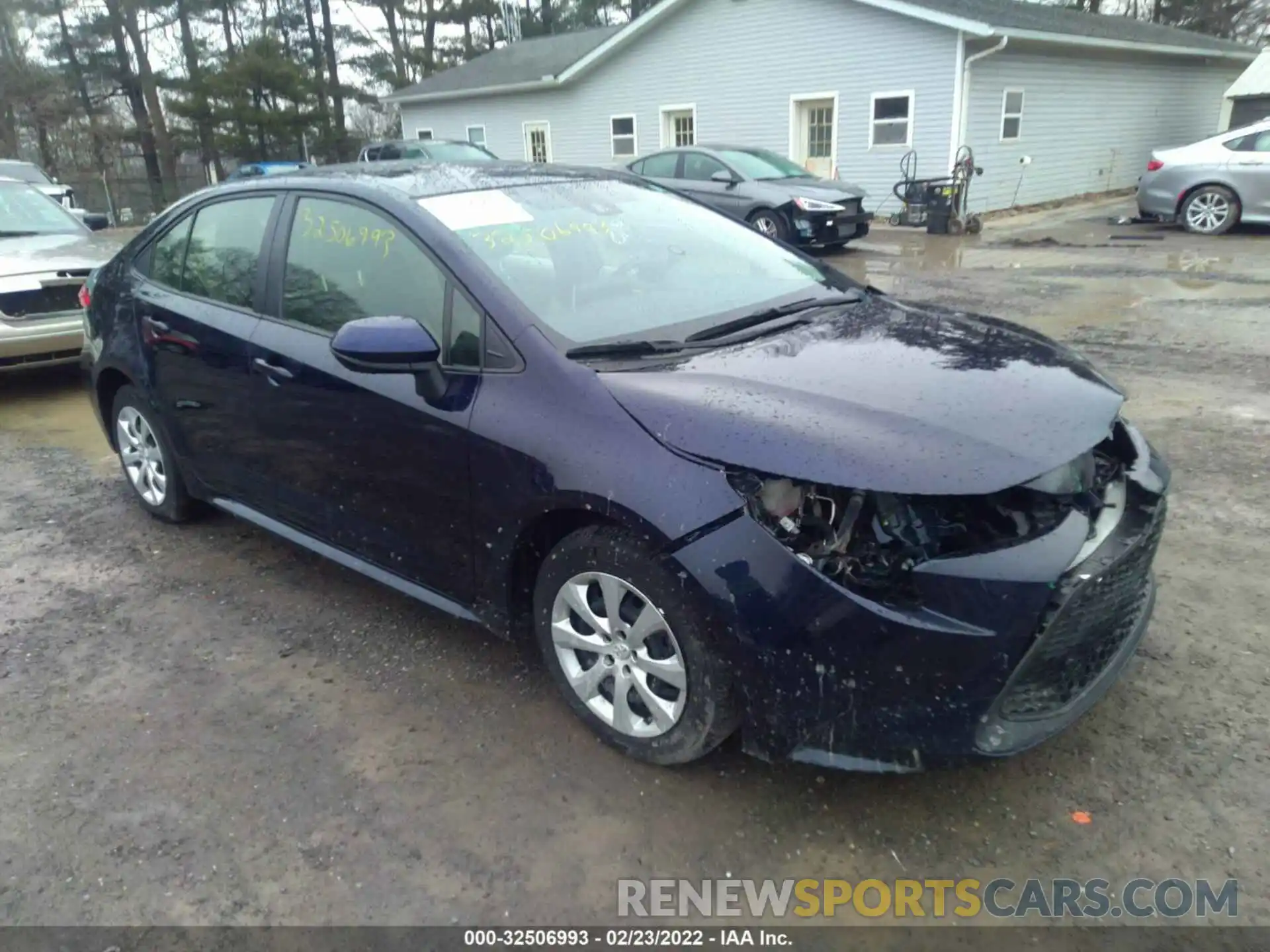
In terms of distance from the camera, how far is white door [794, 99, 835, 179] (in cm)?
1831

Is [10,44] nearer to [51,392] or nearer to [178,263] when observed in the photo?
[51,392]

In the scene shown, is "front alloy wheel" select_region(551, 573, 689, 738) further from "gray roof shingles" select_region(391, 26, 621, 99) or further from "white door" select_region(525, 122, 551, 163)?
"white door" select_region(525, 122, 551, 163)

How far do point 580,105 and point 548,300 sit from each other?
69.6ft

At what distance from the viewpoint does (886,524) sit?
2.30 meters

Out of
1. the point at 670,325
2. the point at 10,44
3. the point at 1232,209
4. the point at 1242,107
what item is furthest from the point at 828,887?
the point at 10,44

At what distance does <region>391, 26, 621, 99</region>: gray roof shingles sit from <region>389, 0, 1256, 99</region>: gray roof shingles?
31 millimetres

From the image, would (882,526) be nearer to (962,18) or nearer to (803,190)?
(803,190)

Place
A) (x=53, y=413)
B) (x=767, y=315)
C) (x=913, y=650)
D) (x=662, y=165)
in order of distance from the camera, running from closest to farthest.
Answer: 1. (x=913, y=650)
2. (x=767, y=315)
3. (x=53, y=413)
4. (x=662, y=165)

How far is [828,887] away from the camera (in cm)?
234

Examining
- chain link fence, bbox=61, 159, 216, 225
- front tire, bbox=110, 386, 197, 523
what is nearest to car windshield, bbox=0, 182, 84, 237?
front tire, bbox=110, 386, 197, 523

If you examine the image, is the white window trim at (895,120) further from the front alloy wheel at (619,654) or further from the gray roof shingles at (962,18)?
the front alloy wheel at (619,654)

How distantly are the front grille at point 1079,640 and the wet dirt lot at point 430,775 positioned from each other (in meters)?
0.36

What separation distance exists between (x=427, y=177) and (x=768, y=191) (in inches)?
406

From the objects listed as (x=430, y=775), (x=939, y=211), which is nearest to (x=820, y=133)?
(x=939, y=211)
